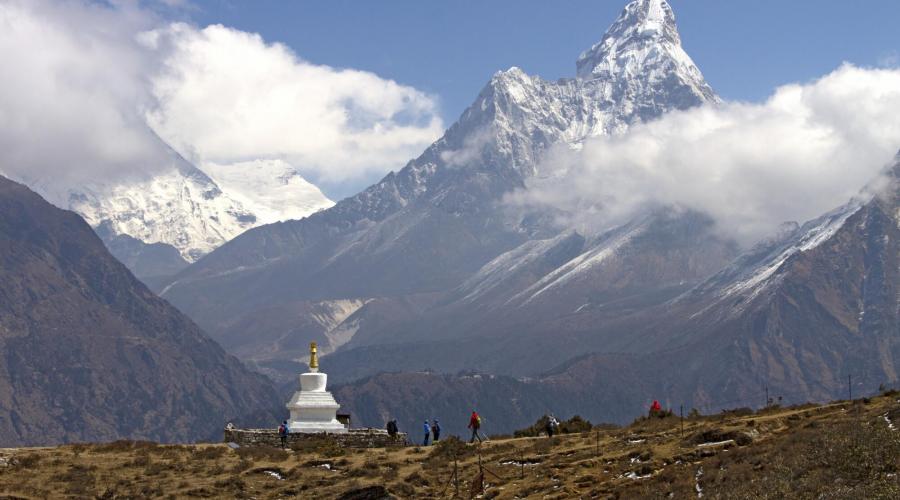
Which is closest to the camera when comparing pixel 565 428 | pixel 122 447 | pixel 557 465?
pixel 557 465

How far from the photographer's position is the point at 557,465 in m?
74.3

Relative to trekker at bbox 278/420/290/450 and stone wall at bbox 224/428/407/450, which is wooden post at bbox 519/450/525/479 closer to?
stone wall at bbox 224/428/407/450

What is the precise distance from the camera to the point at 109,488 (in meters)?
75.3

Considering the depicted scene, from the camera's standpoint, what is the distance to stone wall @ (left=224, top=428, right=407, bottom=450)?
95062mm

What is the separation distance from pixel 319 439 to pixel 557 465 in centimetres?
2516

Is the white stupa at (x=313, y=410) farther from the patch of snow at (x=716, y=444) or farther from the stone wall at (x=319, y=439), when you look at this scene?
the patch of snow at (x=716, y=444)

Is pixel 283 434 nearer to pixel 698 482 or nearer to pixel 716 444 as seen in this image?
pixel 716 444

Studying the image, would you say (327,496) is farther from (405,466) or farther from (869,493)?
(869,493)

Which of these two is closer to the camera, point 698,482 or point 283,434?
point 698,482

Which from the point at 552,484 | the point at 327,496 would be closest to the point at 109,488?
→ the point at 327,496

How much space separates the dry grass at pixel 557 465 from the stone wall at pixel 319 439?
5.14 meters

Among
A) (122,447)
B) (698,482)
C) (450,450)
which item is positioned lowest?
(698,482)

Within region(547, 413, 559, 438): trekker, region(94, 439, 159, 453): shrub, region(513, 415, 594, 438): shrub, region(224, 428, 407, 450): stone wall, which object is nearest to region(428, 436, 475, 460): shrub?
region(547, 413, 559, 438): trekker

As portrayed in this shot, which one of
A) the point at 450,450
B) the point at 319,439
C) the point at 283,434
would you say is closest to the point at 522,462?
the point at 450,450
